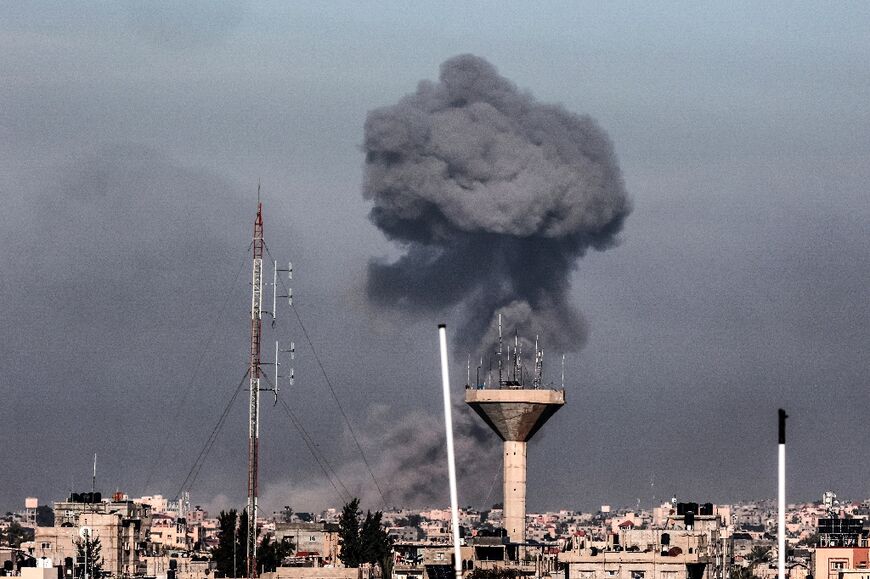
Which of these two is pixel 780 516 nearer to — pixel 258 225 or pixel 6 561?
pixel 258 225

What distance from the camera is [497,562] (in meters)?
172

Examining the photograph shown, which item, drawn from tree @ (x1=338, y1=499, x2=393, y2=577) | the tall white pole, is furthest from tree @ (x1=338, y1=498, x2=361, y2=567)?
the tall white pole

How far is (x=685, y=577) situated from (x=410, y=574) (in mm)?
22207

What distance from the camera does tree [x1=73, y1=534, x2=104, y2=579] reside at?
15875 cm

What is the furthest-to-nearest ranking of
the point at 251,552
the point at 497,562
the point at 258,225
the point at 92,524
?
the point at 92,524 → the point at 497,562 → the point at 251,552 → the point at 258,225

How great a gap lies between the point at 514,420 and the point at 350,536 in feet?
68.2

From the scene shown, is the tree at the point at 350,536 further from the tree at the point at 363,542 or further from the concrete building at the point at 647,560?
the concrete building at the point at 647,560

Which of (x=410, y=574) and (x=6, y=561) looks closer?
(x=6, y=561)

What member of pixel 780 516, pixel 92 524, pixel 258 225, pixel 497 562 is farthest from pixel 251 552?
pixel 780 516

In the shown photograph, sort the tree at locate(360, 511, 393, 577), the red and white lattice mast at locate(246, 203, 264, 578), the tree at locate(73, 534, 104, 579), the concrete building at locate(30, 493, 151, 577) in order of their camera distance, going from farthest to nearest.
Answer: the concrete building at locate(30, 493, 151, 577) → the tree at locate(360, 511, 393, 577) → the tree at locate(73, 534, 104, 579) → the red and white lattice mast at locate(246, 203, 264, 578)

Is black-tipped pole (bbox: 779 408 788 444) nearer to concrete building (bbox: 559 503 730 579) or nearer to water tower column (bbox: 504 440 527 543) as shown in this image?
concrete building (bbox: 559 503 730 579)

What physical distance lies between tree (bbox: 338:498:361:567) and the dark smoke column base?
14429 millimetres

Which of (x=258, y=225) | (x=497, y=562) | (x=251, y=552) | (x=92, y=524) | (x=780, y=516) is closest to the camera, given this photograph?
(x=780, y=516)

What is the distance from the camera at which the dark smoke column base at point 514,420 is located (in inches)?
7712
